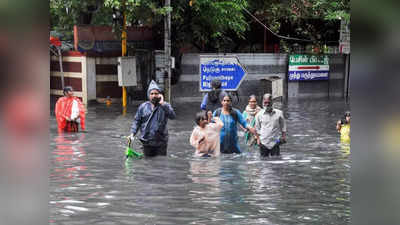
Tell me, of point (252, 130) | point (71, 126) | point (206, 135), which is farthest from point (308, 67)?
point (206, 135)

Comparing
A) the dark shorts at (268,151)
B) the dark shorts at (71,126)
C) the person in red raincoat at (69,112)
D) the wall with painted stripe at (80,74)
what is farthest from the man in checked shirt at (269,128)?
the wall with painted stripe at (80,74)

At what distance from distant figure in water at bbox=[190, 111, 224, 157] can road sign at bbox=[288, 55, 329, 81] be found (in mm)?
15950

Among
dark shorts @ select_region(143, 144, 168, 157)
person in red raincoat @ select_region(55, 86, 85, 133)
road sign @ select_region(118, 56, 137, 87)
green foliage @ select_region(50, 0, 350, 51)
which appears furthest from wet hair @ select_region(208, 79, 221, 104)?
road sign @ select_region(118, 56, 137, 87)

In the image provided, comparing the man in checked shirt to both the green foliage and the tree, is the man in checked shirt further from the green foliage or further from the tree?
the tree

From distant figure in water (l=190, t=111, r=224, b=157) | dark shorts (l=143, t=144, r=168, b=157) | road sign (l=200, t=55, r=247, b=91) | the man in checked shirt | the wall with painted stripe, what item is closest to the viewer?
distant figure in water (l=190, t=111, r=224, b=157)

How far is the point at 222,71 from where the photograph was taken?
891 inches

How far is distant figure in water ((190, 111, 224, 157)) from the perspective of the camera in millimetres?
10990

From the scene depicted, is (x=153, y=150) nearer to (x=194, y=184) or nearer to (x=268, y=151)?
(x=194, y=184)

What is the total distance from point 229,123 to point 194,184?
7.50ft

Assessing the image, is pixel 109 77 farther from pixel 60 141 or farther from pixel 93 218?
pixel 93 218
